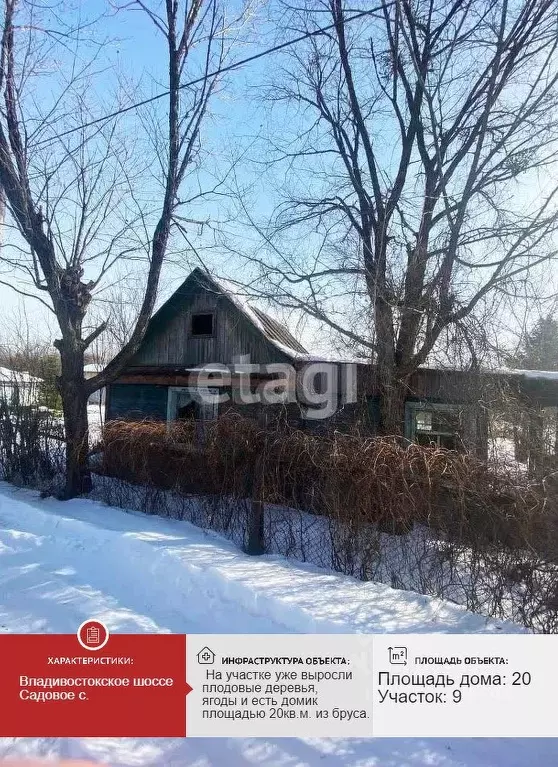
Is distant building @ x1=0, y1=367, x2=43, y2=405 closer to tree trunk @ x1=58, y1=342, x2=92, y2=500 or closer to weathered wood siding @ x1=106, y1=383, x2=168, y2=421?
tree trunk @ x1=58, y1=342, x2=92, y2=500

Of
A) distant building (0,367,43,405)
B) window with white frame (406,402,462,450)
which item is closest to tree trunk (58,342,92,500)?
distant building (0,367,43,405)

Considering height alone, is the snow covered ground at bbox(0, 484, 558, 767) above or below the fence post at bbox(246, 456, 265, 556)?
below

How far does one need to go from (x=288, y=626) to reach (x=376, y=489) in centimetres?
159

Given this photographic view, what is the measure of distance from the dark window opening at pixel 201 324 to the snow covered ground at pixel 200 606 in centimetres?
644

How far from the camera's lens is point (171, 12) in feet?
29.3

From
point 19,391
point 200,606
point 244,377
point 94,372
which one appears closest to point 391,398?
point 244,377

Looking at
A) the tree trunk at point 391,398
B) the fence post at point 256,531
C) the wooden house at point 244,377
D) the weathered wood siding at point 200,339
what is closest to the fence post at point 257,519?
the fence post at point 256,531

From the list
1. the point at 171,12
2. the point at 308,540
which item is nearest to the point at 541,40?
the point at 171,12

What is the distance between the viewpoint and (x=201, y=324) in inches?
496

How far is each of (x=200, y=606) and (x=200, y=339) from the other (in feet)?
27.7

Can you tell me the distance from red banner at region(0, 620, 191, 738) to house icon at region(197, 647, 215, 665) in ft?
0.35

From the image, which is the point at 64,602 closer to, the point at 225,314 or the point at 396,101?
the point at 225,314

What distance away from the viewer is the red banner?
2.81 m

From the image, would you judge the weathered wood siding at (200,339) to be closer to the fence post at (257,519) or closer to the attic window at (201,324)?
the attic window at (201,324)
